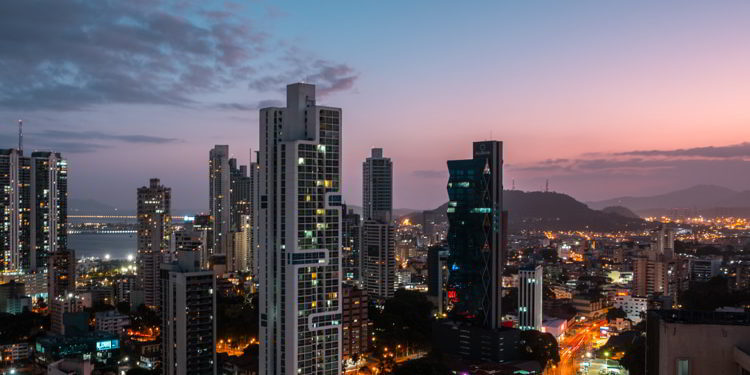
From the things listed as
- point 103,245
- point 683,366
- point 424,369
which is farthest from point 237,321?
point 103,245

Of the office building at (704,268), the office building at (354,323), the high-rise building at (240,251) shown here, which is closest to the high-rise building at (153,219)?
the high-rise building at (240,251)

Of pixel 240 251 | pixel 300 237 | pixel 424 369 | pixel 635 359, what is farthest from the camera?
pixel 240 251

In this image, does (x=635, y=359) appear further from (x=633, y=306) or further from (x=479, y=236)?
(x=633, y=306)

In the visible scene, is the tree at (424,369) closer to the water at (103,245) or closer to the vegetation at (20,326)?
the vegetation at (20,326)

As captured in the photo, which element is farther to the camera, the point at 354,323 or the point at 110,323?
the point at 110,323

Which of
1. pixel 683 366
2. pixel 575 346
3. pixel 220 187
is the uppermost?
pixel 220 187
